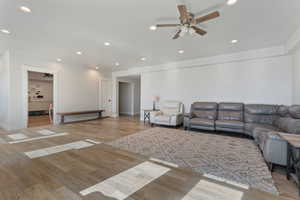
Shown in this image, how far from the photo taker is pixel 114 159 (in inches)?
95.0

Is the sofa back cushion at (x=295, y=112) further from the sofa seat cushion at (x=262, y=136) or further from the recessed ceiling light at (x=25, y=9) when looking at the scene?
the recessed ceiling light at (x=25, y=9)

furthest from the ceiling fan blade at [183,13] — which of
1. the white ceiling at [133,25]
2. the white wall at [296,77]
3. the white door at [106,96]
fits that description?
the white door at [106,96]

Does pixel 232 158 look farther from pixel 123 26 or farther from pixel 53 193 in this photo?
pixel 123 26

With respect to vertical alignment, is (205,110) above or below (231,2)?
below

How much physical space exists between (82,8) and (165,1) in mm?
1371

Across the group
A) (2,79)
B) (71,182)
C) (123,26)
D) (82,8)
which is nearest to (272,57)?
(123,26)

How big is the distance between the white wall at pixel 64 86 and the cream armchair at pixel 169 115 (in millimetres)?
3586

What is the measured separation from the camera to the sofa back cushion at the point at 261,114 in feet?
12.2

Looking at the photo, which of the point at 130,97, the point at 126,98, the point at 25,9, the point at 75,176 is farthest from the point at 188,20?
the point at 126,98

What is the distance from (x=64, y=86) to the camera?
5855mm

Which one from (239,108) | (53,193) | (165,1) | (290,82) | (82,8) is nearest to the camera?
(53,193)

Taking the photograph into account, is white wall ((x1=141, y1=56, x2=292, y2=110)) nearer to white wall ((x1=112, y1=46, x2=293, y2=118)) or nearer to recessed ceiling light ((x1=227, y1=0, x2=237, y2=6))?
white wall ((x1=112, y1=46, x2=293, y2=118))

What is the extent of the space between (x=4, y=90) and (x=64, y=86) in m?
1.80

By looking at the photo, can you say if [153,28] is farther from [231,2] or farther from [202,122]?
[202,122]
